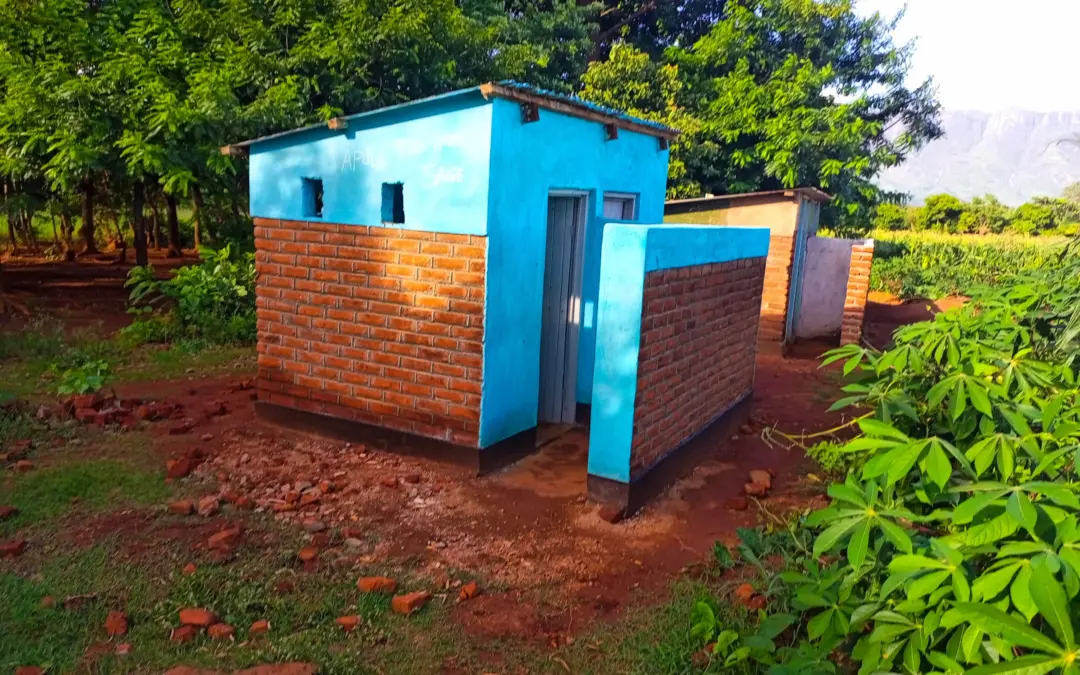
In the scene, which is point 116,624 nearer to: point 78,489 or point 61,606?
point 61,606

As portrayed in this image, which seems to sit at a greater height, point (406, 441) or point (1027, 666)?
Answer: point (1027, 666)

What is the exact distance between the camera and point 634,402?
4.93m

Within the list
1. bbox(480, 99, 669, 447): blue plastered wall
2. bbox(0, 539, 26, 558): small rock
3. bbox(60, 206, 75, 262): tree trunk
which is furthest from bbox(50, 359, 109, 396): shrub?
bbox(60, 206, 75, 262): tree trunk

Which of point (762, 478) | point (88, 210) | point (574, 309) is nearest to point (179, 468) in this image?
point (574, 309)

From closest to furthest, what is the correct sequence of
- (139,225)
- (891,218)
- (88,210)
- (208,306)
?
1. (208,306)
2. (139,225)
3. (88,210)
4. (891,218)

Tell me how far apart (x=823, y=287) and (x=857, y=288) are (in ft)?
2.90

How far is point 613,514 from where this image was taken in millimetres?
5016

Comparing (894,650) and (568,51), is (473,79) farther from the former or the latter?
(894,650)

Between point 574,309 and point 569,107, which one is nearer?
point 569,107

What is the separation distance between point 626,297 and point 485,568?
6.35 ft

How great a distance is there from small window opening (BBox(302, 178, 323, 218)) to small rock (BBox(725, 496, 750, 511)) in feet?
13.1

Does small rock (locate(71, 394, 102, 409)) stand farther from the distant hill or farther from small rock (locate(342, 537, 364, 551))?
the distant hill

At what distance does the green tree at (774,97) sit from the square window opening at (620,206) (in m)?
7.22

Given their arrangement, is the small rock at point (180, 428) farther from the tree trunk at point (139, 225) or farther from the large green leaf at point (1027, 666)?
the tree trunk at point (139, 225)
